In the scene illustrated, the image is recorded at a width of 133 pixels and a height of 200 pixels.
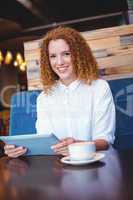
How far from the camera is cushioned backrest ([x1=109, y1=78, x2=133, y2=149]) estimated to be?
1.96 metres

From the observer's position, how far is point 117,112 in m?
2.00

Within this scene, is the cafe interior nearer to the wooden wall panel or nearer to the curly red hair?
the wooden wall panel

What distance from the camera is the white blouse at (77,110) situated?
177 cm

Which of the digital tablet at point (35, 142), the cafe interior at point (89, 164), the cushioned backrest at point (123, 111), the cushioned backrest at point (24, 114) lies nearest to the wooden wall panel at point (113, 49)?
the cafe interior at point (89, 164)

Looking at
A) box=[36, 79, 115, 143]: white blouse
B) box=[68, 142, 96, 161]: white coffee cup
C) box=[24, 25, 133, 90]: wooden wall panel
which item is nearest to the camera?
box=[68, 142, 96, 161]: white coffee cup

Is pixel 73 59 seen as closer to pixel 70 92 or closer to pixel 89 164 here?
pixel 70 92

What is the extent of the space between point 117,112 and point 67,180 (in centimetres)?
109

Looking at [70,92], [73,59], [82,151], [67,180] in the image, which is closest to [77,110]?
[70,92]

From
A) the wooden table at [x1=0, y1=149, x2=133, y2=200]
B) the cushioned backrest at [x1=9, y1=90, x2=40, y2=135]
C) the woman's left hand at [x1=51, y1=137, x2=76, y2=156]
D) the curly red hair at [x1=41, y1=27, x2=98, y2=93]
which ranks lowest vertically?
the wooden table at [x1=0, y1=149, x2=133, y2=200]

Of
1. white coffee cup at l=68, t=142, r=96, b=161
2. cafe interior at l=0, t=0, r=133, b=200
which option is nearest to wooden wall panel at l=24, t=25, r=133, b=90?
cafe interior at l=0, t=0, r=133, b=200

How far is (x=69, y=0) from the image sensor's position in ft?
25.1

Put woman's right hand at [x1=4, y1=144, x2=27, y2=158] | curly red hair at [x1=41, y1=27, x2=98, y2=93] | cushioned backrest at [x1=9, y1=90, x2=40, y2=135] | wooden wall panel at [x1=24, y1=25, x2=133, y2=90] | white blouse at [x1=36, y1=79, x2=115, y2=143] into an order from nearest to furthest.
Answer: woman's right hand at [x1=4, y1=144, x2=27, y2=158] < white blouse at [x1=36, y1=79, x2=115, y2=143] < curly red hair at [x1=41, y1=27, x2=98, y2=93] < cushioned backrest at [x1=9, y1=90, x2=40, y2=135] < wooden wall panel at [x1=24, y1=25, x2=133, y2=90]

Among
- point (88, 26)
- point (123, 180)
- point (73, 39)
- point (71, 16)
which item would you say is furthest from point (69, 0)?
point (123, 180)

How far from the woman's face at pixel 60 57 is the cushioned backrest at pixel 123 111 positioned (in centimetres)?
30
